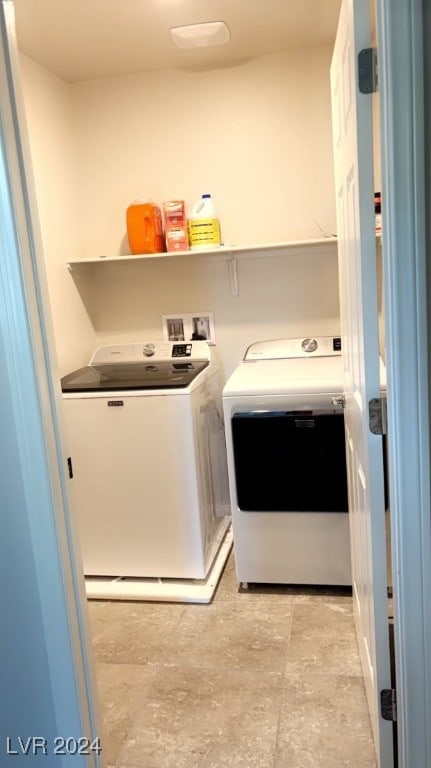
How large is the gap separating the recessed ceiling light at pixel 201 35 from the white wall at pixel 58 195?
0.69 metres

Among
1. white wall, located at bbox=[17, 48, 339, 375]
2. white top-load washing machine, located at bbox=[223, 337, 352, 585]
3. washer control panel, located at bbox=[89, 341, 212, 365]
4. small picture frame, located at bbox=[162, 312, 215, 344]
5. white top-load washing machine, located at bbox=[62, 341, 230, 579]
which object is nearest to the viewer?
white top-load washing machine, located at bbox=[223, 337, 352, 585]

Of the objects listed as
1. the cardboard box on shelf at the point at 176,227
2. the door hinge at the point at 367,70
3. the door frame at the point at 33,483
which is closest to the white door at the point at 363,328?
the door hinge at the point at 367,70

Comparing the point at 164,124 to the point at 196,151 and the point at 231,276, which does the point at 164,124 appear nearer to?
the point at 196,151

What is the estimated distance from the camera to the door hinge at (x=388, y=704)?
1.47m

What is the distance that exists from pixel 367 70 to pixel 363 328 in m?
0.53

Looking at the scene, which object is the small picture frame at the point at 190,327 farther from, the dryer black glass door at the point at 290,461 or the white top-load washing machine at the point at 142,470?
the dryer black glass door at the point at 290,461

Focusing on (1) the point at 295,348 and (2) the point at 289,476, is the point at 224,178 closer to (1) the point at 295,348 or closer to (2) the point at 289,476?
(1) the point at 295,348

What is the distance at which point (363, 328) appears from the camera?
1354mm

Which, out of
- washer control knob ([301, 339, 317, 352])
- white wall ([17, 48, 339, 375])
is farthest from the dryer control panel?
white wall ([17, 48, 339, 375])

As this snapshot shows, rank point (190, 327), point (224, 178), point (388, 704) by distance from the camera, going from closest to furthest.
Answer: point (388, 704) < point (224, 178) < point (190, 327)

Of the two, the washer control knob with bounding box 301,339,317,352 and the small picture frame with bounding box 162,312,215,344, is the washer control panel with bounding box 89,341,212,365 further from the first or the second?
the washer control knob with bounding box 301,339,317,352

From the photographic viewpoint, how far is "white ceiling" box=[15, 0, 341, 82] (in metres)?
2.27

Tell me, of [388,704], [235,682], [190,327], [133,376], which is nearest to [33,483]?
[388,704]

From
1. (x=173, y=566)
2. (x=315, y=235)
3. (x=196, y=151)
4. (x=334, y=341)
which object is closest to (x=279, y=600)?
(x=173, y=566)
